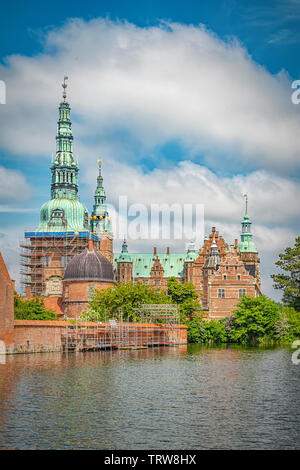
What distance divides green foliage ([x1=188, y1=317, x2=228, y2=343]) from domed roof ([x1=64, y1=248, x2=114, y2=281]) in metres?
14.0

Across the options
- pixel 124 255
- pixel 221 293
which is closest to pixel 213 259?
pixel 221 293

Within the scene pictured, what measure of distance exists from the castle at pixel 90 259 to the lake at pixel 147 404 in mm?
36168

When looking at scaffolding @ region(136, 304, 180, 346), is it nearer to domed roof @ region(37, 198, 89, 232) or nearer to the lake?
the lake

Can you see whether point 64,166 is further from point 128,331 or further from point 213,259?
point 128,331

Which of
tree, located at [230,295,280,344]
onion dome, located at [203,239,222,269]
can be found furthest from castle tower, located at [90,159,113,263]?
tree, located at [230,295,280,344]

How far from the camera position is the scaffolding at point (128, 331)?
61.7 meters

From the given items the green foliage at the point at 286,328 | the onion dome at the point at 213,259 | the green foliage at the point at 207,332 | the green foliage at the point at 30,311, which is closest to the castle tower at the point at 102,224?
the onion dome at the point at 213,259

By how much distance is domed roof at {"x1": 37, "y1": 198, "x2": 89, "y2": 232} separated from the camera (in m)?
106

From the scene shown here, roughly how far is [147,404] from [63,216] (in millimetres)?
77403

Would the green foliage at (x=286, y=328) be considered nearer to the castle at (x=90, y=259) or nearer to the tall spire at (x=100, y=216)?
the castle at (x=90, y=259)

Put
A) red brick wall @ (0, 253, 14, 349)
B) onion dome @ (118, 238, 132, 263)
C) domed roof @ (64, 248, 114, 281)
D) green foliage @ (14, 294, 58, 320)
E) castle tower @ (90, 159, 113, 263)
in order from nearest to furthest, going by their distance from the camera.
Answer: red brick wall @ (0, 253, 14, 349)
green foliage @ (14, 294, 58, 320)
domed roof @ (64, 248, 114, 281)
castle tower @ (90, 159, 113, 263)
onion dome @ (118, 238, 132, 263)
